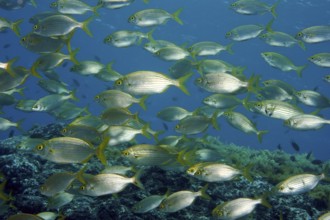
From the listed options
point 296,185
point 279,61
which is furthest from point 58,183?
point 279,61

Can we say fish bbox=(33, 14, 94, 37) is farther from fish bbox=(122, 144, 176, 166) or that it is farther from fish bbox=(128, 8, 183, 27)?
fish bbox=(122, 144, 176, 166)

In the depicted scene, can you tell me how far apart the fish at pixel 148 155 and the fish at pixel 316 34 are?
4.93 m

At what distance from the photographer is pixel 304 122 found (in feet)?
20.6

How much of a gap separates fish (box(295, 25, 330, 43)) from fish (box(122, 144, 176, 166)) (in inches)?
194

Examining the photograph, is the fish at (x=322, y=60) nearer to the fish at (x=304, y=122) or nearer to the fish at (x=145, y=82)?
the fish at (x=304, y=122)

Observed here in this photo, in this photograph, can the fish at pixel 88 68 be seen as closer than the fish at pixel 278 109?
No

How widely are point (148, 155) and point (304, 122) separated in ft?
9.78

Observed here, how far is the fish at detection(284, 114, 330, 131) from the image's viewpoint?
20.5 ft

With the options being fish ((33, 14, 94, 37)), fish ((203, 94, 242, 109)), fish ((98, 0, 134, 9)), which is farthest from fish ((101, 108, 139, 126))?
fish ((98, 0, 134, 9))

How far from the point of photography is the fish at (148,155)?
5590mm

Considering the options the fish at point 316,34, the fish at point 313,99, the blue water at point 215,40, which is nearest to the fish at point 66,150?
the fish at point 313,99

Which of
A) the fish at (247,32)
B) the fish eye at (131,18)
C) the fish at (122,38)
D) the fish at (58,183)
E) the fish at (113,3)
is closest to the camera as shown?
the fish at (58,183)

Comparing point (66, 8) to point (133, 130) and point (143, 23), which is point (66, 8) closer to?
point (143, 23)

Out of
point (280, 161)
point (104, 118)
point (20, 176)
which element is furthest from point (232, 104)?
point (20, 176)
